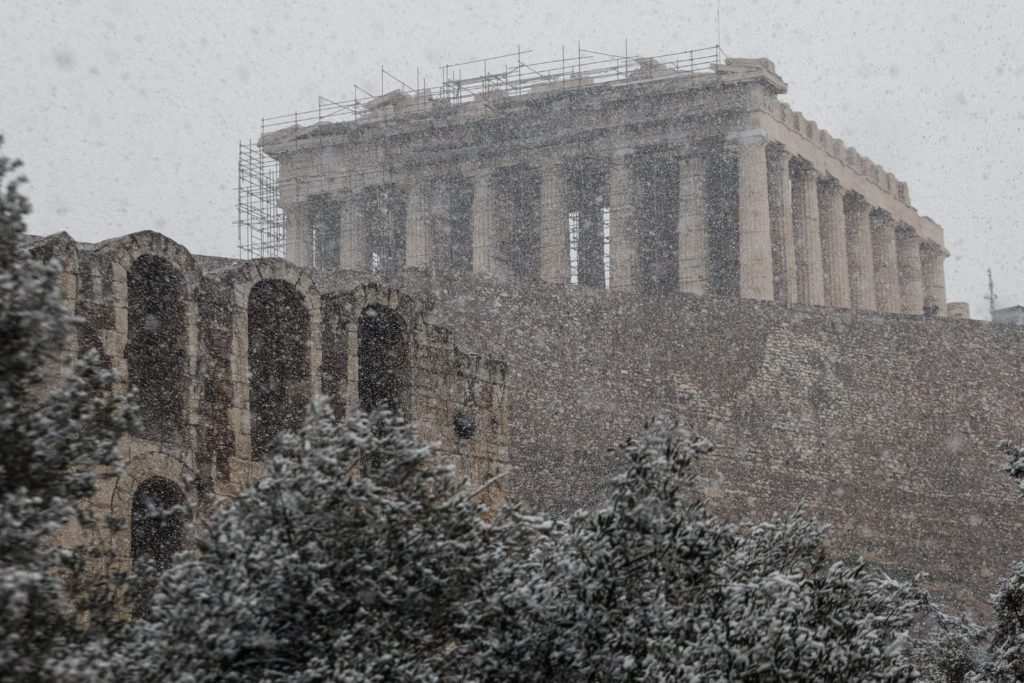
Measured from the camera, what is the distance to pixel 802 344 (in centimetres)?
4575

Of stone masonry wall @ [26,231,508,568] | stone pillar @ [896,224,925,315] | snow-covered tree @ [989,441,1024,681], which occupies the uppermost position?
stone pillar @ [896,224,925,315]

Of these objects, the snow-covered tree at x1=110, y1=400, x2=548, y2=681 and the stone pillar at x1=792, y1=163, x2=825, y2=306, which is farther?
the stone pillar at x1=792, y1=163, x2=825, y2=306

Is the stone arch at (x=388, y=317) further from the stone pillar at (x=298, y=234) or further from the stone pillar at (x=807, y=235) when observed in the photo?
the stone pillar at (x=298, y=234)

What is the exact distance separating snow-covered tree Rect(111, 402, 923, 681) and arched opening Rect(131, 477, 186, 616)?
231 inches

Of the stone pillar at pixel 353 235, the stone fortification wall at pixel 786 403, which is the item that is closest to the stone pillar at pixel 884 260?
the stone fortification wall at pixel 786 403

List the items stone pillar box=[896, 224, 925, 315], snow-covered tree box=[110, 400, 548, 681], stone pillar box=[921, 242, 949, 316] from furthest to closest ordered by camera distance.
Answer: stone pillar box=[921, 242, 949, 316], stone pillar box=[896, 224, 925, 315], snow-covered tree box=[110, 400, 548, 681]

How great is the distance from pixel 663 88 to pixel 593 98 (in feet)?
7.44

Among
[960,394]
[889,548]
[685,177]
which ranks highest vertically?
[685,177]

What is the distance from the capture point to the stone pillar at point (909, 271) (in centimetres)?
6669

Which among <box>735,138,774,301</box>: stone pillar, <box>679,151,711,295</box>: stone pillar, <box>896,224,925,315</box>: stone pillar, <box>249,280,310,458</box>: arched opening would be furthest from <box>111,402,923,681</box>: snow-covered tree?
<box>896,224,925,315</box>: stone pillar

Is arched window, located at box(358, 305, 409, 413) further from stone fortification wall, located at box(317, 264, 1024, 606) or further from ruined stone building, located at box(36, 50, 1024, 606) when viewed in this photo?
stone fortification wall, located at box(317, 264, 1024, 606)

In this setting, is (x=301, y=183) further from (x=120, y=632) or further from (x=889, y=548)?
(x=120, y=632)

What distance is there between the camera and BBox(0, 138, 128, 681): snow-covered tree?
14156 millimetres

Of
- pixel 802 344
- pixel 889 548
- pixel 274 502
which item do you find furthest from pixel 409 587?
pixel 802 344
